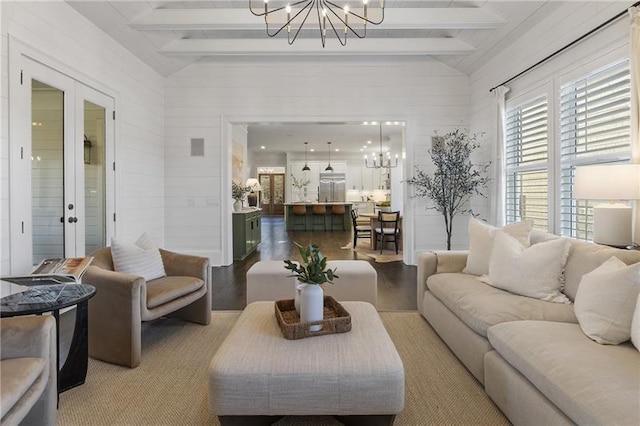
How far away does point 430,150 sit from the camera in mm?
5934

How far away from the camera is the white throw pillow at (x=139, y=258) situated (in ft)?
9.73

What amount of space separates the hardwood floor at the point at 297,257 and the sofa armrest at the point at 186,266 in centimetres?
74

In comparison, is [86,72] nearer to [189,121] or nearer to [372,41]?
[189,121]

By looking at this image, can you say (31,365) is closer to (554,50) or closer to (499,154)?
(554,50)

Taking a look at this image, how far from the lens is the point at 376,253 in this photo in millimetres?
7121

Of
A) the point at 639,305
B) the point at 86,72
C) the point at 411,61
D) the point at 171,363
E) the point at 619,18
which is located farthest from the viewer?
the point at 411,61

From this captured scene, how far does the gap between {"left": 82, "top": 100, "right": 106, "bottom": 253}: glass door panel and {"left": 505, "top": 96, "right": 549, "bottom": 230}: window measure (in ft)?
16.6

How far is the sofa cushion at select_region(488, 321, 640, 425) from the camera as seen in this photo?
1320 mm

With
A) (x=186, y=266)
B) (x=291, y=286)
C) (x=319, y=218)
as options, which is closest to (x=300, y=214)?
(x=319, y=218)

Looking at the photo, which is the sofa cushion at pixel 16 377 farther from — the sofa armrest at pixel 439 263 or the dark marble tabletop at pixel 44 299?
the sofa armrest at pixel 439 263

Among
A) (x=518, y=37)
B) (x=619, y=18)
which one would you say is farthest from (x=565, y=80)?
(x=518, y=37)

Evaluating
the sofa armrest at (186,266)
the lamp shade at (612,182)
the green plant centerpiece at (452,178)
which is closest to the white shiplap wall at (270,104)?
the green plant centerpiece at (452,178)

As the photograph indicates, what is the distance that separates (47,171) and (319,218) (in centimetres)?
844

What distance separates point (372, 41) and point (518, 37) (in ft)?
5.94
